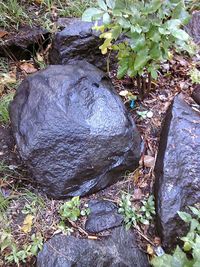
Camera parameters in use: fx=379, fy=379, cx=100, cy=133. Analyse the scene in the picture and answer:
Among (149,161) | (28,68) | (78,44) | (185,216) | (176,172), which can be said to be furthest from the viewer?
(28,68)

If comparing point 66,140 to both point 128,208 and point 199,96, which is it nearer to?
point 128,208

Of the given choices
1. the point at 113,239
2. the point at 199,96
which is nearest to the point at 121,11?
the point at 199,96

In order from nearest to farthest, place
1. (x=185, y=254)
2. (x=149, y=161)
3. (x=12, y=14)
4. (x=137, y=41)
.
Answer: (x=185, y=254) → (x=137, y=41) → (x=149, y=161) → (x=12, y=14)

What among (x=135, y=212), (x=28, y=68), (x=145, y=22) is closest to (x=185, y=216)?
(x=135, y=212)

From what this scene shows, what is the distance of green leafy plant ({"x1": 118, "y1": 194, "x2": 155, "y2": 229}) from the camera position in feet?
7.93

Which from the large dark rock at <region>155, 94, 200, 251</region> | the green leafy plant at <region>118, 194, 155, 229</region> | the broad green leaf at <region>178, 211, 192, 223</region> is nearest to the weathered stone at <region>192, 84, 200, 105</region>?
the large dark rock at <region>155, 94, 200, 251</region>

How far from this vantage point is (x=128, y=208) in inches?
96.1

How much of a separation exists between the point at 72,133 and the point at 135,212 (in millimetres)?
653

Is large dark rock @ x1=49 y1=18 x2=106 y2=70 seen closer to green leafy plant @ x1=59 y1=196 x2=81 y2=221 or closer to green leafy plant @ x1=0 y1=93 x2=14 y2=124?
green leafy plant @ x1=0 y1=93 x2=14 y2=124

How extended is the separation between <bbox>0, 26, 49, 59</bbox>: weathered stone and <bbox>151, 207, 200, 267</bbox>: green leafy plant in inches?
76.5

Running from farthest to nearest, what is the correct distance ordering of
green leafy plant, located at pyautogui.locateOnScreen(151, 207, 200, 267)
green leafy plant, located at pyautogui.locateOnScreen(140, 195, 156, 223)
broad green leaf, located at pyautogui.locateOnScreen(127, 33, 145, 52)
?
green leafy plant, located at pyautogui.locateOnScreen(140, 195, 156, 223) → broad green leaf, located at pyautogui.locateOnScreen(127, 33, 145, 52) → green leafy plant, located at pyautogui.locateOnScreen(151, 207, 200, 267)

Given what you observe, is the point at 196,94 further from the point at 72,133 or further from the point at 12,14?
the point at 12,14

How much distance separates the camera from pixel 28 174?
8.30ft

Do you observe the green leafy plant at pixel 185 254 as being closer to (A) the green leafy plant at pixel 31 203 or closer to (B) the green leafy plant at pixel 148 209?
(B) the green leafy plant at pixel 148 209
